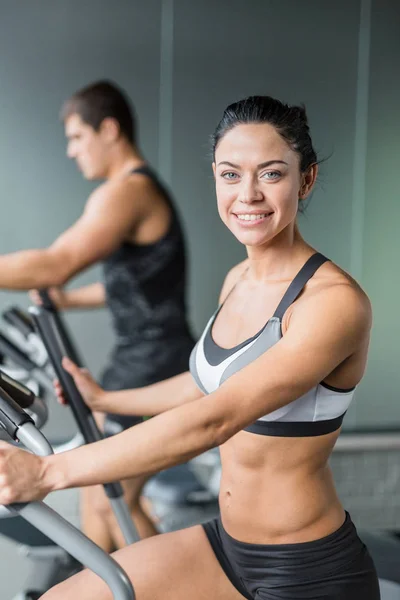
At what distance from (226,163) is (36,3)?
2.61 meters

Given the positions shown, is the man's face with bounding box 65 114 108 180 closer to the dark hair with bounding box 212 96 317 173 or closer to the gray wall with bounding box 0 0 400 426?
the gray wall with bounding box 0 0 400 426

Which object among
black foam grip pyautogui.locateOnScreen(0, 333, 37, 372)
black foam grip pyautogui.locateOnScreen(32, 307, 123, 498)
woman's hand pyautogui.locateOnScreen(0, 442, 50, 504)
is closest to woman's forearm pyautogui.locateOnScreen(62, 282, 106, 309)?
black foam grip pyautogui.locateOnScreen(0, 333, 37, 372)

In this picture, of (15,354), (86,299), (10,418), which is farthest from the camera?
(86,299)

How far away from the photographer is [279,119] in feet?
4.93

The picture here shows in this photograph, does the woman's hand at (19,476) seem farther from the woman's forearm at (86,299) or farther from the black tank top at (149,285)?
the woman's forearm at (86,299)

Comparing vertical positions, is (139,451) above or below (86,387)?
above

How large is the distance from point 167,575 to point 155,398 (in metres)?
0.46

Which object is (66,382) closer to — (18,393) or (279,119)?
(18,393)

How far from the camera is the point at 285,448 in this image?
1499mm

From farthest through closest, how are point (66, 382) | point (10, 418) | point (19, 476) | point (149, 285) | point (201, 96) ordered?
1. point (201, 96)
2. point (149, 285)
3. point (66, 382)
4. point (10, 418)
5. point (19, 476)

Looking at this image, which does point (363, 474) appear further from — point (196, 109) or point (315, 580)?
point (315, 580)

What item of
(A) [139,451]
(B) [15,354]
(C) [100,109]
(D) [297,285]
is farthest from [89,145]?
(A) [139,451]

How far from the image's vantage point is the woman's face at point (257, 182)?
1479 mm

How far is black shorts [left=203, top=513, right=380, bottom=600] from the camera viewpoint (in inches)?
59.0
